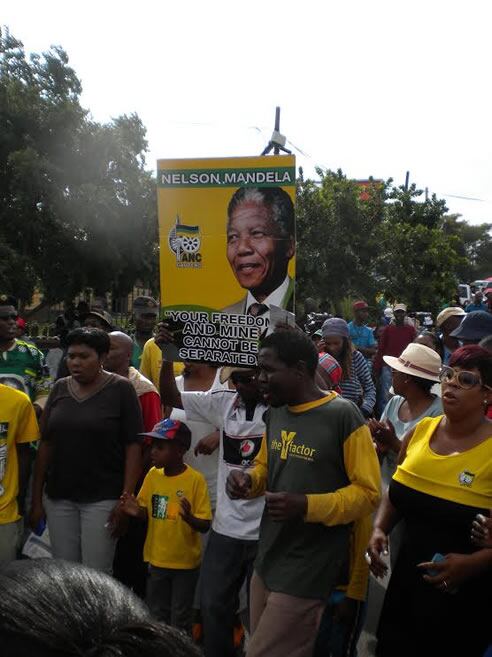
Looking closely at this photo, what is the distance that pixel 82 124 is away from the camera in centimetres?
2406

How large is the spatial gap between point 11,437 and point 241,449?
134 cm

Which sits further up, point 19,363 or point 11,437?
point 19,363

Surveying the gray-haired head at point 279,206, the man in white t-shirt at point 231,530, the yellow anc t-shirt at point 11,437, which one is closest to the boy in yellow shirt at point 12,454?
the yellow anc t-shirt at point 11,437

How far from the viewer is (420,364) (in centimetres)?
439

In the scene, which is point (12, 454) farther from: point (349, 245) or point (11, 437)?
point (349, 245)

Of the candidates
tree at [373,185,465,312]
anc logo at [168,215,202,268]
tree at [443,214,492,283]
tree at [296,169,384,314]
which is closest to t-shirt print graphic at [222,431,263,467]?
anc logo at [168,215,202,268]

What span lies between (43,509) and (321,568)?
2.11 meters

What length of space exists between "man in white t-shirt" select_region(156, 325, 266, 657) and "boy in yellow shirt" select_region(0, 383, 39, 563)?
114 centimetres

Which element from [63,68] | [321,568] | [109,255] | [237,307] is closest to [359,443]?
[321,568]

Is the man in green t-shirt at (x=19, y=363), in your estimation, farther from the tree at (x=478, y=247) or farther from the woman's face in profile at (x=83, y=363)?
the tree at (x=478, y=247)

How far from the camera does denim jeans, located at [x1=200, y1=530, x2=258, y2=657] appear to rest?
4.15m

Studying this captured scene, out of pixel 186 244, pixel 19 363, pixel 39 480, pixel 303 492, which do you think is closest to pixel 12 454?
pixel 39 480

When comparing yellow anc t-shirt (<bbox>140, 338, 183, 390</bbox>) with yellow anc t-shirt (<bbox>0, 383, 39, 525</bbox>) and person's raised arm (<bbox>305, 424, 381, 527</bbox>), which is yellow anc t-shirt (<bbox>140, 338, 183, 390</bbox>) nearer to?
yellow anc t-shirt (<bbox>0, 383, 39, 525</bbox>)

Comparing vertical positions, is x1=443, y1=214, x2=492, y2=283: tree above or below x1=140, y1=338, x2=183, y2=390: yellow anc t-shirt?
above
